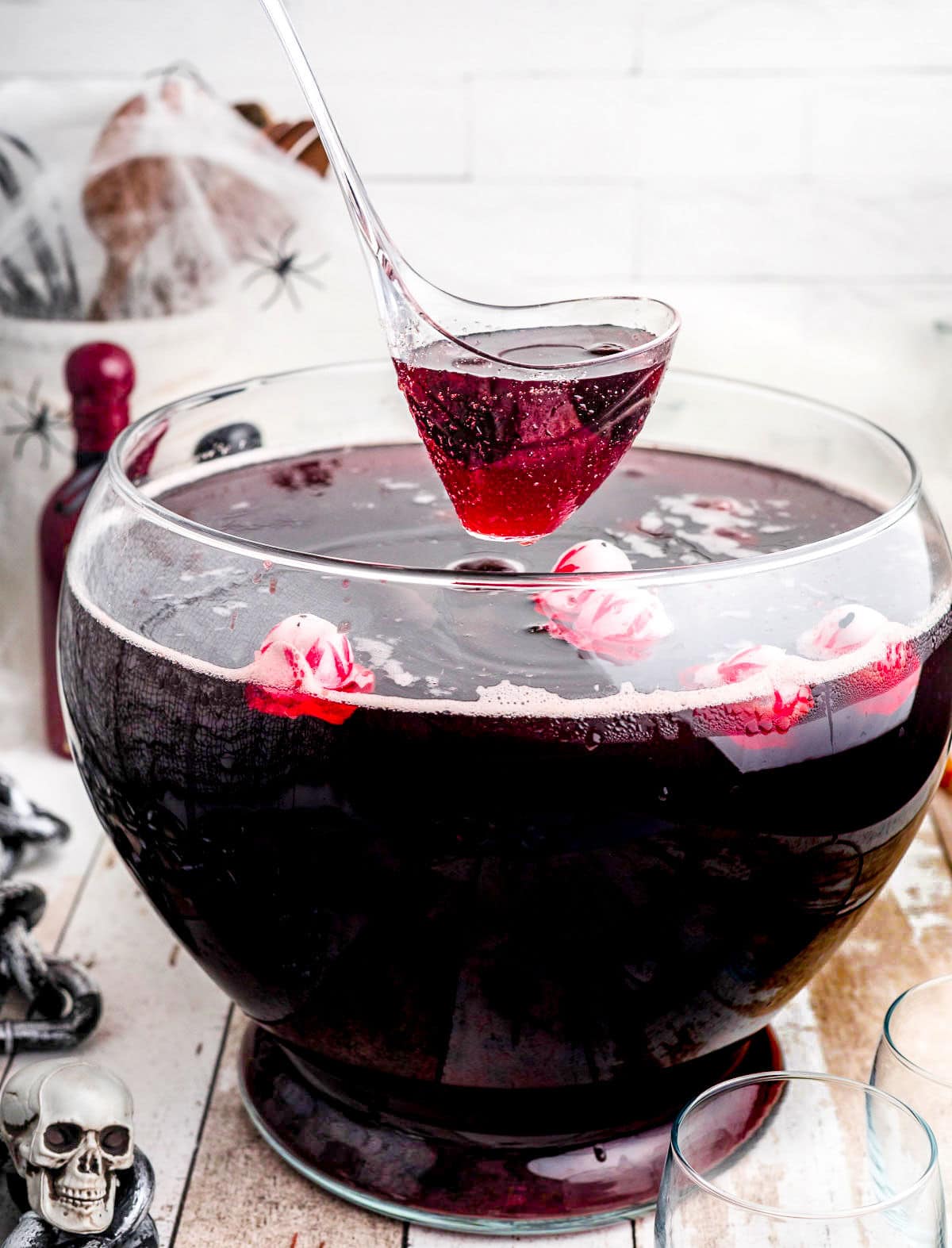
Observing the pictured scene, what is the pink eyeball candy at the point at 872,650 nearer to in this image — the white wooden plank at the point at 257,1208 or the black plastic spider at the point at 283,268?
the white wooden plank at the point at 257,1208

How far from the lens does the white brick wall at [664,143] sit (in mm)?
1817

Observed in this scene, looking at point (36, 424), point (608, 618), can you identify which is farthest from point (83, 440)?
point (608, 618)

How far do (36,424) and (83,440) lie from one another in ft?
0.74

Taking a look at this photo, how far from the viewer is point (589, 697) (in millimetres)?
→ 799

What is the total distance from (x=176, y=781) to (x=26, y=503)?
42.0 inches

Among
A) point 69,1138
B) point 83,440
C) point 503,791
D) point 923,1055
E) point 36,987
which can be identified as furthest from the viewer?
point 83,440

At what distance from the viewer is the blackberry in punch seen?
80cm

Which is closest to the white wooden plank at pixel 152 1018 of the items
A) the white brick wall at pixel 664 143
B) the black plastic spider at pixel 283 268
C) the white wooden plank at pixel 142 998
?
the white wooden plank at pixel 142 998

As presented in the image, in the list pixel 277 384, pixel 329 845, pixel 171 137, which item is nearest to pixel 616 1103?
pixel 329 845

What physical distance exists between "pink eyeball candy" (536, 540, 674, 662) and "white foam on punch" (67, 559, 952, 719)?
0.07ft

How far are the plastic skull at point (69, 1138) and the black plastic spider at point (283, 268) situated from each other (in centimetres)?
115

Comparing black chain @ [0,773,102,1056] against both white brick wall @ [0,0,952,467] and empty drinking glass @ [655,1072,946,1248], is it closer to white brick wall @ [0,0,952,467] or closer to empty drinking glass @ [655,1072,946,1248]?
empty drinking glass @ [655,1072,946,1248]

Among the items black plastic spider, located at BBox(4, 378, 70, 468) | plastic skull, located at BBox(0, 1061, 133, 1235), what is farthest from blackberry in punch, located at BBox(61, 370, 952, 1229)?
black plastic spider, located at BBox(4, 378, 70, 468)

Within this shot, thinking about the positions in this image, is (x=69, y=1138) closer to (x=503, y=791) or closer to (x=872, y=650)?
(x=503, y=791)
